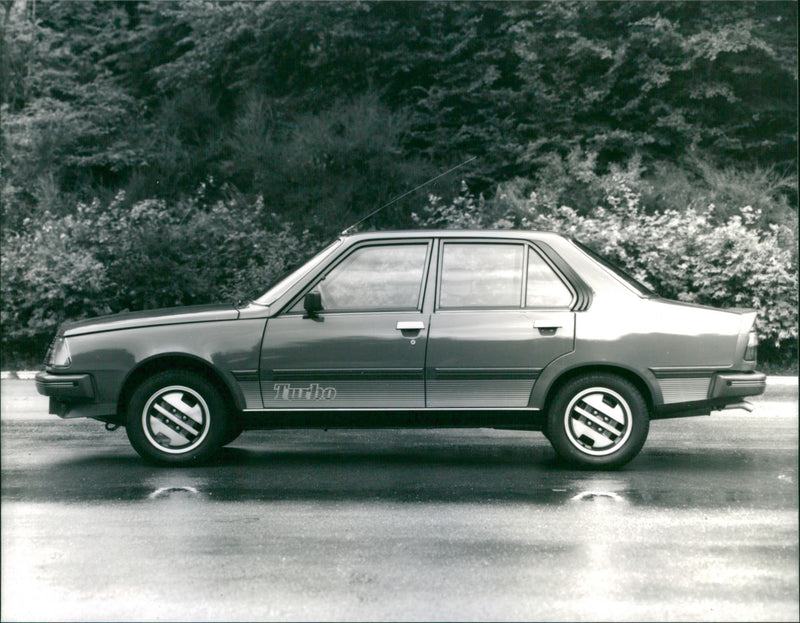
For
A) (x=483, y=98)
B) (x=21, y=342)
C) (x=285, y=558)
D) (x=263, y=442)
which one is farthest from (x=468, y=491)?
(x=483, y=98)

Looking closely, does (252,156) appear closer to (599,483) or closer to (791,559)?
(599,483)

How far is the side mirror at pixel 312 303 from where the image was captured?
7.72 m

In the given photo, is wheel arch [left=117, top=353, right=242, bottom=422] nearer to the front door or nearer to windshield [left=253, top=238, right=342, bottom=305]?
the front door

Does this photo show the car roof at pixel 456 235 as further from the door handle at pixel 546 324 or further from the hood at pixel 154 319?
the hood at pixel 154 319

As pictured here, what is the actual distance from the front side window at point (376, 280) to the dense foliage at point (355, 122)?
26.9 ft

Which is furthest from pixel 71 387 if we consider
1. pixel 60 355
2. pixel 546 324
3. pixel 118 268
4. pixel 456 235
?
pixel 118 268

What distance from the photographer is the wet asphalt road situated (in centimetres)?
486

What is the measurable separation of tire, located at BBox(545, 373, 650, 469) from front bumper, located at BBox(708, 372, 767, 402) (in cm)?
49

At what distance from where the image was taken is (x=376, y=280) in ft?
26.0

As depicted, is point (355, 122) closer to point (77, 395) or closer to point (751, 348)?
point (77, 395)

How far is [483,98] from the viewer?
26.6 meters

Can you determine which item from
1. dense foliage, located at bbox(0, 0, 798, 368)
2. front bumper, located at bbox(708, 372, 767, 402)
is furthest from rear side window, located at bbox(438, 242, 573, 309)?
dense foliage, located at bbox(0, 0, 798, 368)

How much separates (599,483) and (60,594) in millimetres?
3693

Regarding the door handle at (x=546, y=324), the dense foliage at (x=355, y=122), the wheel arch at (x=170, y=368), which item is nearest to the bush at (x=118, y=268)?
the dense foliage at (x=355, y=122)
